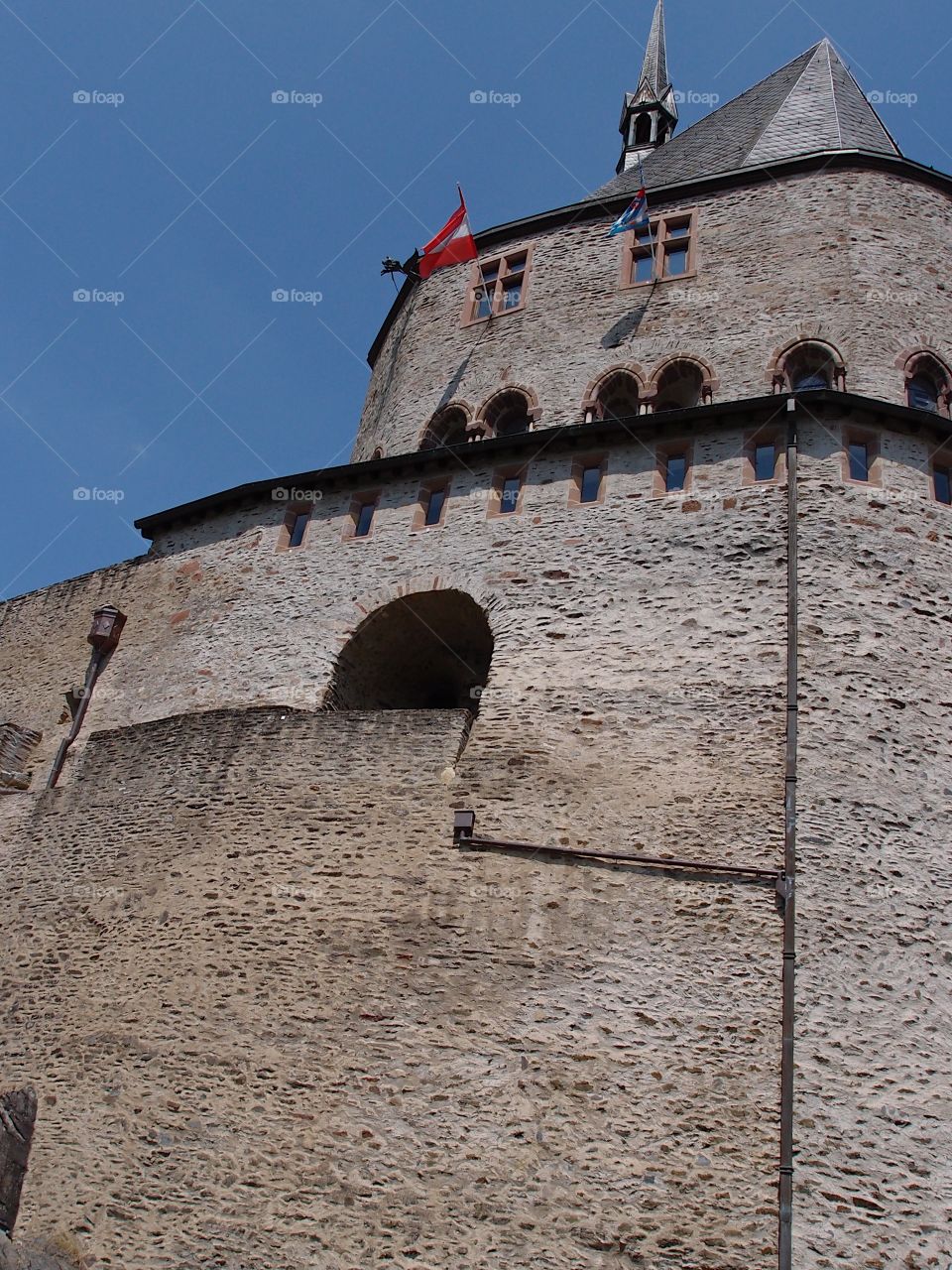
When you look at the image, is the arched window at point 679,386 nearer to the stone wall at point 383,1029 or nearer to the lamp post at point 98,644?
the stone wall at point 383,1029

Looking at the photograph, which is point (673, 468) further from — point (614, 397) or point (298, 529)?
point (298, 529)

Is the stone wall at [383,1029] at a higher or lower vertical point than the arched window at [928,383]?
lower

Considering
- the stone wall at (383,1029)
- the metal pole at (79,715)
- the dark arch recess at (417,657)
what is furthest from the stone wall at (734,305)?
the stone wall at (383,1029)

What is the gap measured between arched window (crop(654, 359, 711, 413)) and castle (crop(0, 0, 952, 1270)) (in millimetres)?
51

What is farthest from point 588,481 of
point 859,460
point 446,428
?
point 446,428

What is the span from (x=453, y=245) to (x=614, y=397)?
440 cm

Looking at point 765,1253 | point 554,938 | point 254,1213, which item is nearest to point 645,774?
point 554,938

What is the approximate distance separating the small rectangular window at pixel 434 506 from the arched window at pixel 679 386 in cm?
368

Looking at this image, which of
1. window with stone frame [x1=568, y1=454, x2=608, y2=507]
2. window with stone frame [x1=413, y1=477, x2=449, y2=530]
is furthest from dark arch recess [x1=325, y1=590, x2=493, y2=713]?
window with stone frame [x1=568, y1=454, x2=608, y2=507]

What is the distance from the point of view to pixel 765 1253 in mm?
8992

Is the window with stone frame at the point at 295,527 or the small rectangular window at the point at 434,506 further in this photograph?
the window with stone frame at the point at 295,527

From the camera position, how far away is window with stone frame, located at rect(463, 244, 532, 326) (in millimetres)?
19453

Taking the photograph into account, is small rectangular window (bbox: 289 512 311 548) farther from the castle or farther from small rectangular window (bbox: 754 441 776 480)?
small rectangular window (bbox: 754 441 776 480)

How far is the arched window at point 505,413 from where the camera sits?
59.1ft
